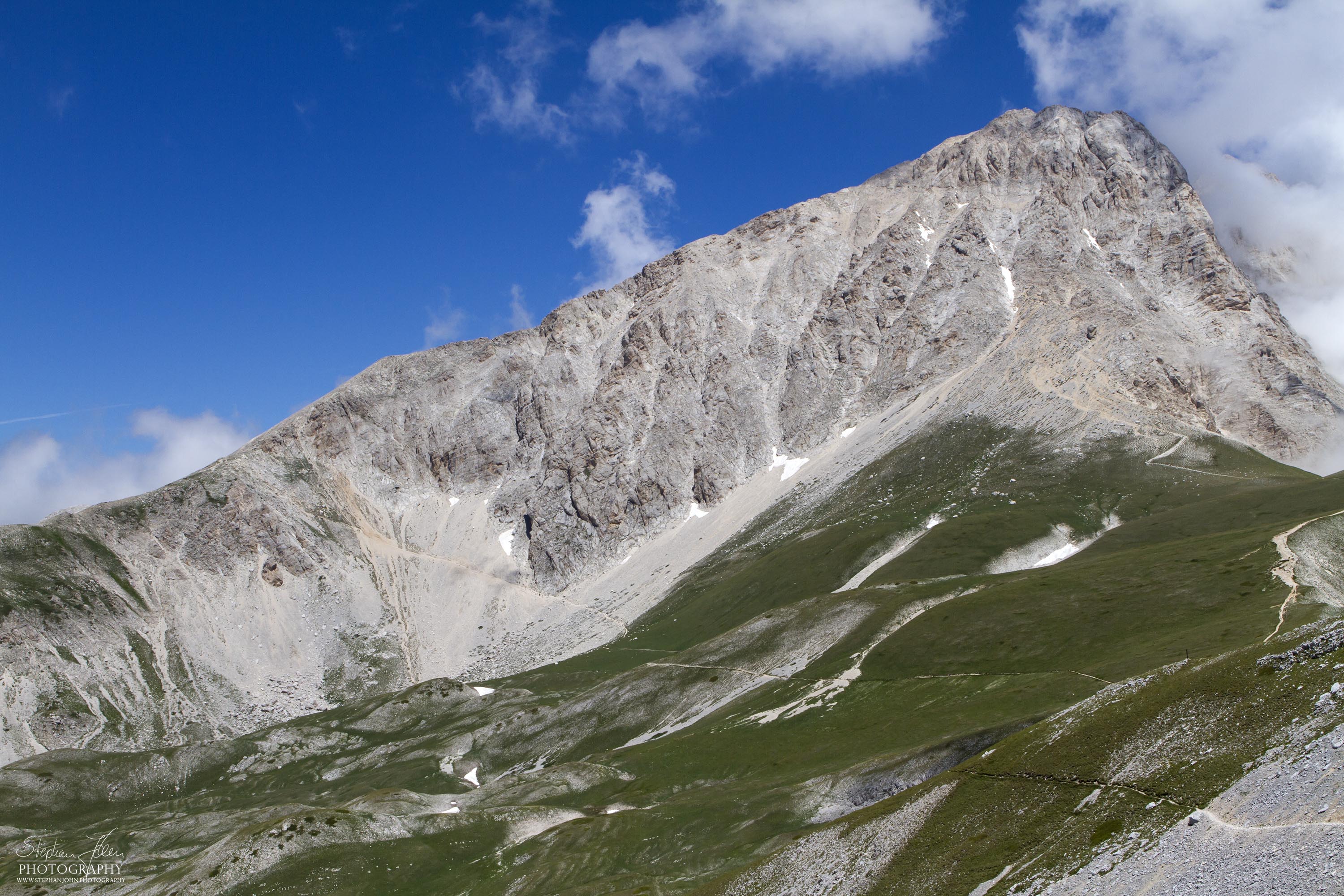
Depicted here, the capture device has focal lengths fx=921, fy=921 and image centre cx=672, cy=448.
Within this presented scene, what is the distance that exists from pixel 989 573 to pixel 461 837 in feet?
321

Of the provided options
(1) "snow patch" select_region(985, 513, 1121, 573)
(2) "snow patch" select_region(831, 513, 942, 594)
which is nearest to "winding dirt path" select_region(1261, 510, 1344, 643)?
(1) "snow patch" select_region(985, 513, 1121, 573)

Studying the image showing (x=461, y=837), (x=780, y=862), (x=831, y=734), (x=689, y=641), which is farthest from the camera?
(x=689, y=641)

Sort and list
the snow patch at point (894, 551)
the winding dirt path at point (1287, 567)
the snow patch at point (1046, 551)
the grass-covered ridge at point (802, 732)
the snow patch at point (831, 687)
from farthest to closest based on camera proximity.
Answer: the snow patch at point (894, 551), the snow patch at point (1046, 551), the snow patch at point (831, 687), the winding dirt path at point (1287, 567), the grass-covered ridge at point (802, 732)

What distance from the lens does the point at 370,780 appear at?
6033 inches

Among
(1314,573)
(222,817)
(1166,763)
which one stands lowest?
(1314,573)

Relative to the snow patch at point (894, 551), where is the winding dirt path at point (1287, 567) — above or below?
below

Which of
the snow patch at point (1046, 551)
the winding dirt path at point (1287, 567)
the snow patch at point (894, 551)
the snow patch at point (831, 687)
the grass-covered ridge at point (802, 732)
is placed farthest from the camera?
the snow patch at point (894, 551)

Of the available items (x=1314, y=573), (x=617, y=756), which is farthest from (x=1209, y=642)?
(x=617, y=756)

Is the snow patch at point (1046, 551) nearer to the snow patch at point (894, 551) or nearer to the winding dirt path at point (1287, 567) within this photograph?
the snow patch at point (894, 551)

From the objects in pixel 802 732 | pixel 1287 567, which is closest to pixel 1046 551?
pixel 1287 567

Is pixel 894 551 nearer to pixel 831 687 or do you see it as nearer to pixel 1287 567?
pixel 831 687

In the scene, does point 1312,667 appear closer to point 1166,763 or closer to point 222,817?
point 1166,763

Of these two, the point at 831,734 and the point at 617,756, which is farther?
the point at 617,756

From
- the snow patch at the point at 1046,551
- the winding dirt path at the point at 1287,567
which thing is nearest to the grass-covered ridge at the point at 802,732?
the winding dirt path at the point at 1287,567
